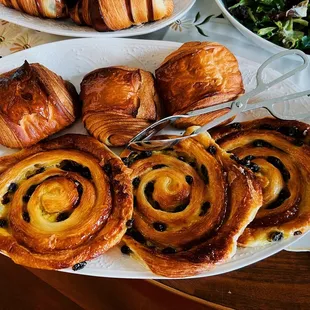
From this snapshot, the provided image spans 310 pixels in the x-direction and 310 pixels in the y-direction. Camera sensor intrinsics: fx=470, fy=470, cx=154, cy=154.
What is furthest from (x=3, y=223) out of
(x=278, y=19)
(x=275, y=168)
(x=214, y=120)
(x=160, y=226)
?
(x=278, y=19)

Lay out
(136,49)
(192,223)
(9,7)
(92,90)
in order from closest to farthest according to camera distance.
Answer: (192,223) → (92,90) → (136,49) → (9,7)

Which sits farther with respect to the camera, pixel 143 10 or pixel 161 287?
pixel 143 10

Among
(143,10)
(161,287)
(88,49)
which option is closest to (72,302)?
(161,287)

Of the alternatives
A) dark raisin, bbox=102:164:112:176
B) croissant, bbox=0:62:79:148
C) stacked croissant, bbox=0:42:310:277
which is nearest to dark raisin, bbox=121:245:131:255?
stacked croissant, bbox=0:42:310:277

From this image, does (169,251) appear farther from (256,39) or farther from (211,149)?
(256,39)

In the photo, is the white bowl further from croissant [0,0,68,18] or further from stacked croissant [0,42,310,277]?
croissant [0,0,68,18]

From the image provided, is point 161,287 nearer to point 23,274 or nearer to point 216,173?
point 216,173
